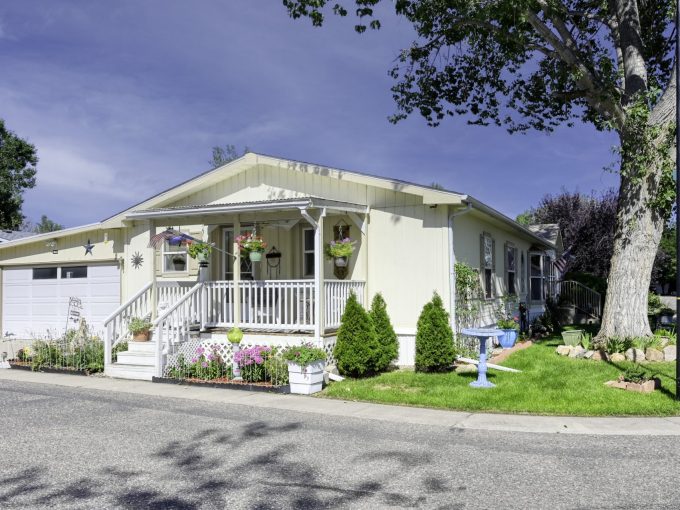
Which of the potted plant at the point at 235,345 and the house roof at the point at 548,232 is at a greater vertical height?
the house roof at the point at 548,232

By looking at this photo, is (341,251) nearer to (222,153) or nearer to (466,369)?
(466,369)

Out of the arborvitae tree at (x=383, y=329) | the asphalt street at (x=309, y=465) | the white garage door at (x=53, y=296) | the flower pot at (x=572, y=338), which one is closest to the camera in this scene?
the asphalt street at (x=309, y=465)

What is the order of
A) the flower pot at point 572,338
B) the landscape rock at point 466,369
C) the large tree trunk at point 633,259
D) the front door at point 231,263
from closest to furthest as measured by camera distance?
the landscape rock at point 466,369, the large tree trunk at point 633,259, the flower pot at point 572,338, the front door at point 231,263

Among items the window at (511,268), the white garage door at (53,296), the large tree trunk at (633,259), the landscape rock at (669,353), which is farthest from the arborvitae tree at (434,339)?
the white garage door at (53,296)

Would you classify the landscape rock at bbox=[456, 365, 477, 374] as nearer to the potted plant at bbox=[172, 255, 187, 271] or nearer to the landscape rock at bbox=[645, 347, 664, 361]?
the landscape rock at bbox=[645, 347, 664, 361]

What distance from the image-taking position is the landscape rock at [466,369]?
11.1m

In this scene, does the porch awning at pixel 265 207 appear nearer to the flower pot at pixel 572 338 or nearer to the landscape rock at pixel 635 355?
the flower pot at pixel 572 338

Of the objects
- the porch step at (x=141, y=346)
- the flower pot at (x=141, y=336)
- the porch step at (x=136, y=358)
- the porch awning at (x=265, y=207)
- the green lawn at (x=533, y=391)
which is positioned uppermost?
the porch awning at (x=265, y=207)

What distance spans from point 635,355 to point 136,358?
33.3ft

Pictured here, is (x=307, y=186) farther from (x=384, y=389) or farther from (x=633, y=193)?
(x=633, y=193)

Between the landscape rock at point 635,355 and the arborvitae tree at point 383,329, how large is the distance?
4.73 m

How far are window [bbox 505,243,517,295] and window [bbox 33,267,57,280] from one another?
1303 centimetres

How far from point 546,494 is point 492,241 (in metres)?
11.2

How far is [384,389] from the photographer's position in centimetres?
990
